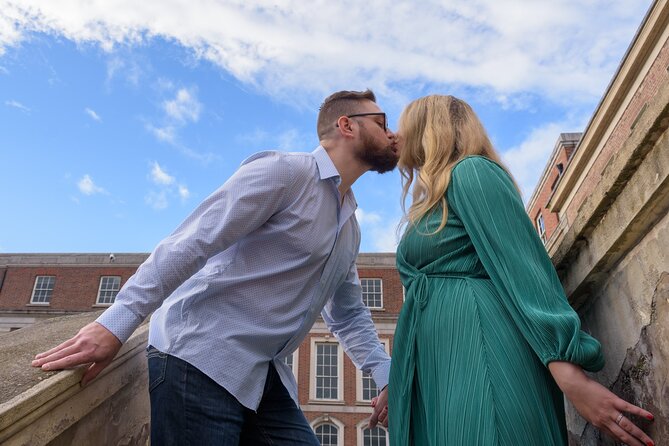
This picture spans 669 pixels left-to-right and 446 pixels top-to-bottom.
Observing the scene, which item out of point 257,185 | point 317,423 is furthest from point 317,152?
point 317,423

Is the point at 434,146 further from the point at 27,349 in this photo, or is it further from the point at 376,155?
the point at 27,349

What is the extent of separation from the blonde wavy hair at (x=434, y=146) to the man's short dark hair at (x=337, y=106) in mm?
803

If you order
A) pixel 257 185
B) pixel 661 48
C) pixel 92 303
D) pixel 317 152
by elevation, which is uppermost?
pixel 661 48

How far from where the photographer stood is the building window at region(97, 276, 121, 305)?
93.2ft

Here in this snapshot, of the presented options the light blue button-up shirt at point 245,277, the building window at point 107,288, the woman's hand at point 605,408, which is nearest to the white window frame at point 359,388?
the building window at point 107,288

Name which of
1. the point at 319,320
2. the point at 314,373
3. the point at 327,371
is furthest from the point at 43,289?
the point at 327,371

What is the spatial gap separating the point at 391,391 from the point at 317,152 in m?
1.26

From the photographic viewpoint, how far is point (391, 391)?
1.89 metres

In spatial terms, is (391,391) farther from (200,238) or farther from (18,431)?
(18,431)

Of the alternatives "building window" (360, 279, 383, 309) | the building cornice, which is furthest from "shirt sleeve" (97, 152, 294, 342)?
"building window" (360, 279, 383, 309)

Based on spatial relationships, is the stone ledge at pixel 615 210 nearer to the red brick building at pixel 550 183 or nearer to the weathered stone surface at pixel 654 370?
the weathered stone surface at pixel 654 370

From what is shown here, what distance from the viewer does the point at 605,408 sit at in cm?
141

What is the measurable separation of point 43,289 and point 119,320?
101 ft

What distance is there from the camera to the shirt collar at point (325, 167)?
2564 millimetres
